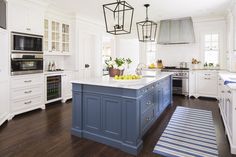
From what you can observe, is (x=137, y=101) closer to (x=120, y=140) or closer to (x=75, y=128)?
(x=120, y=140)

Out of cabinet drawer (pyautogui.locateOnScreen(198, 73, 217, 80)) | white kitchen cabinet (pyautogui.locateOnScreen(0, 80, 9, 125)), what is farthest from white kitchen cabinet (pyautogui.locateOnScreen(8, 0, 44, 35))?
cabinet drawer (pyautogui.locateOnScreen(198, 73, 217, 80))

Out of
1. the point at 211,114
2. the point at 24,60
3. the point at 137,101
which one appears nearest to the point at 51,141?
the point at 137,101

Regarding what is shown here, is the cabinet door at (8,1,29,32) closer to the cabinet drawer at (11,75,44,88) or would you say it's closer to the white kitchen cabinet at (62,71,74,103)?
the cabinet drawer at (11,75,44,88)

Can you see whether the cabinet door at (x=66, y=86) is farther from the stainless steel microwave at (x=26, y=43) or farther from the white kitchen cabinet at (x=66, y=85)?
the stainless steel microwave at (x=26, y=43)

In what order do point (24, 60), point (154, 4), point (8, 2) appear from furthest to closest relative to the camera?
point (154, 4)
point (24, 60)
point (8, 2)

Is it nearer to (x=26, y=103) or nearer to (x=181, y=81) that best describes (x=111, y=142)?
(x=26, y=103)

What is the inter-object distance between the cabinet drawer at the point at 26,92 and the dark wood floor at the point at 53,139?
45 cm

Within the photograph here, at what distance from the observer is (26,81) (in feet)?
13.5

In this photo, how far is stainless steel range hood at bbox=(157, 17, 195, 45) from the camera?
626cm

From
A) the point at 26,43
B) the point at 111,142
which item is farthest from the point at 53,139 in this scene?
the point at 26,43

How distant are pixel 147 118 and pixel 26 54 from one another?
10.2 ft

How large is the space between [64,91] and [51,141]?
2.80 m

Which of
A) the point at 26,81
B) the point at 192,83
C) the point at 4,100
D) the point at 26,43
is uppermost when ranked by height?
the point at 26,43

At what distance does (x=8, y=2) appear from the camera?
367 cm
